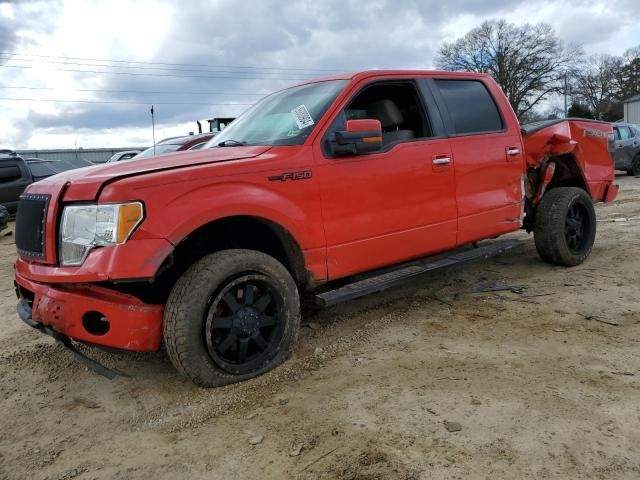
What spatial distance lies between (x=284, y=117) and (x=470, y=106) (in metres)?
1.79

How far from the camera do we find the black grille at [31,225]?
312 cm

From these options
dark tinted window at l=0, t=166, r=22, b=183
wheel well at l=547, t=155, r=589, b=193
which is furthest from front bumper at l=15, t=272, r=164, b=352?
dark tinted window at l=0, t=166, r=22, b=183

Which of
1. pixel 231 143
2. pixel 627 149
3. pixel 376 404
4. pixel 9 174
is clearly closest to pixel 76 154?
pixel 9 174

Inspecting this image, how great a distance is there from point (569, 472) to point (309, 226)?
2.01 meters

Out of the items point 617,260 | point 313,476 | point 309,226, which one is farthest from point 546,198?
point 313,476

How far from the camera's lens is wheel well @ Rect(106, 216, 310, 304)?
130 inches

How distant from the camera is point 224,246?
11.8 feet

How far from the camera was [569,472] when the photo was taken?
7.27ft

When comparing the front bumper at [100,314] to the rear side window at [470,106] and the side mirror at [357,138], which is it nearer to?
the side mirror at [357,138]

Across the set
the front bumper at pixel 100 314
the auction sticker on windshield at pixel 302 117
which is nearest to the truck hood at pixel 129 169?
the auction sticker on windshield at pixel 302 117

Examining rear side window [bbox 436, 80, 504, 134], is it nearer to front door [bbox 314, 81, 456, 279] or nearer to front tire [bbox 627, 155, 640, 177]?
front door [bbox 314, 81, 456, 279]

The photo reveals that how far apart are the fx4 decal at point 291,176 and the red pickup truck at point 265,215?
13 mm

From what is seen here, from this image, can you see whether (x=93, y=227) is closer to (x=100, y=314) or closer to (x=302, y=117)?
(x=100, y=314)

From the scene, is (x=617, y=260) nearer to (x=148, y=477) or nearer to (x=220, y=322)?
(x=220, y=322)
